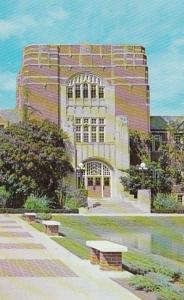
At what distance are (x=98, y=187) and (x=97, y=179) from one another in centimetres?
85

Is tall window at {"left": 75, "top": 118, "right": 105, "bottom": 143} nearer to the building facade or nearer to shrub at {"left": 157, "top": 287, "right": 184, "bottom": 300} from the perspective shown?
the building facade

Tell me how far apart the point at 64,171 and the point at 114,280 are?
41043 millimetres

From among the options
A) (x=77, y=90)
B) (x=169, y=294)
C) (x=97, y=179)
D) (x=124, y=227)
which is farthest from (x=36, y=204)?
(x=169, y=294)

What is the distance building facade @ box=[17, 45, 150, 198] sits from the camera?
57531 mm

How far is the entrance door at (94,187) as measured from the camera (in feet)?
180

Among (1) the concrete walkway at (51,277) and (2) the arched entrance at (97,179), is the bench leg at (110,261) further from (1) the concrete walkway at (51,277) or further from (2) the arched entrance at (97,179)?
(2) the arched entrance at (97,179)

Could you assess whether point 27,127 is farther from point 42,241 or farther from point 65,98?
point 42,241

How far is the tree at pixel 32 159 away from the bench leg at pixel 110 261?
34.2m

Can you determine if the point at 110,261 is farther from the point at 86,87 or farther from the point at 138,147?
the point at 86,87

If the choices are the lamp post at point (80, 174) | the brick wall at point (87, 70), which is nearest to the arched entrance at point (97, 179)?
the lamp post at point (80, 174)

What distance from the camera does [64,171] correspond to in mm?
51625

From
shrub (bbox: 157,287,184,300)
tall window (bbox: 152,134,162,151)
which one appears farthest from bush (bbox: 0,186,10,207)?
shrub (bbox: 157,287,184,300)

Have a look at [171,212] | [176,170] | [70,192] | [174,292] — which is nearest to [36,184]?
[70,192]

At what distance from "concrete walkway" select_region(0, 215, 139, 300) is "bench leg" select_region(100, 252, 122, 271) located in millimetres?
184
